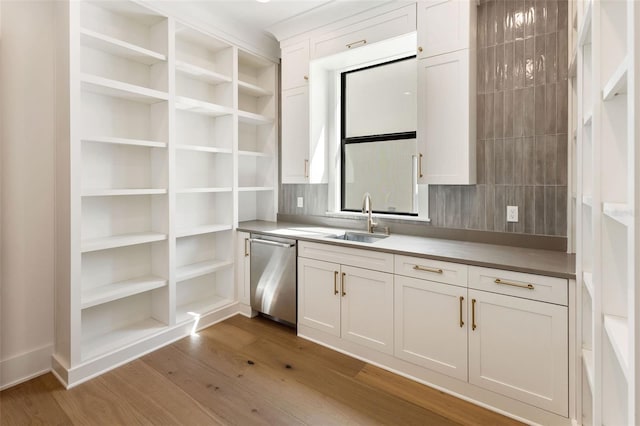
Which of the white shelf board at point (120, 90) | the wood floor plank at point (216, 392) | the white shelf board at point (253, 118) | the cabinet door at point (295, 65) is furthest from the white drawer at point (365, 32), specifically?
the wood floor plank at point (216, 392)

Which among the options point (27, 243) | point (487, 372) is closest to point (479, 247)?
point (487, 372)

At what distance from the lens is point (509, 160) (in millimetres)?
2340

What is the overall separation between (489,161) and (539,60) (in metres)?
0.70

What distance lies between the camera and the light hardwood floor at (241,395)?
184 cm

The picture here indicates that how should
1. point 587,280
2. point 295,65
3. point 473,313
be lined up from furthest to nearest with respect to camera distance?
point 295,65, point 473,313, point 587,280

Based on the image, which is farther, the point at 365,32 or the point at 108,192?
the point at 365,32

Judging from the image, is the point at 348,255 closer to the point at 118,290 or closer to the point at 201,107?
the point at 118,290

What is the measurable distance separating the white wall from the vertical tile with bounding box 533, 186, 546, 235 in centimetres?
330

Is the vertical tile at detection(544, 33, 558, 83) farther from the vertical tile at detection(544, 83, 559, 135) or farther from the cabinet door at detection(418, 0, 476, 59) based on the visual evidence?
the cabinet door at detection(418, 0, 476, 59)

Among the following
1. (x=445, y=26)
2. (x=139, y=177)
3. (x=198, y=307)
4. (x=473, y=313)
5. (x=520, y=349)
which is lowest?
(x=198, y=307)

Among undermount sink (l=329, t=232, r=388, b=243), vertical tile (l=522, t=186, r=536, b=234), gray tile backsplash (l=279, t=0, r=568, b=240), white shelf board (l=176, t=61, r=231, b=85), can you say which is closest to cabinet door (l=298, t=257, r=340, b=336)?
undermount sink (l=329, t=232, r=388, b=243)

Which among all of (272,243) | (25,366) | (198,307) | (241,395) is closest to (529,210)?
(272,243)

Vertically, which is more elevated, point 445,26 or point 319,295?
point 445,26

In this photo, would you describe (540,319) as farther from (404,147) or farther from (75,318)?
(75,318)
